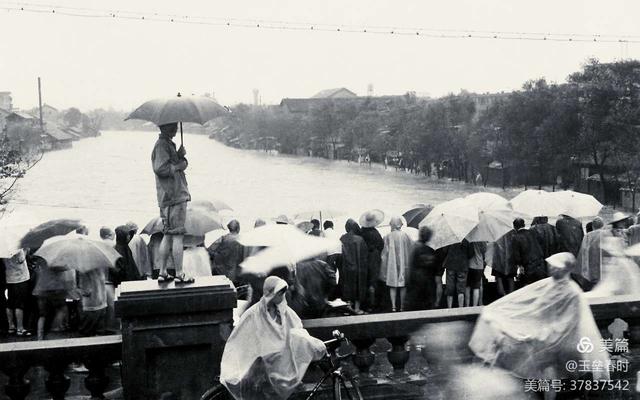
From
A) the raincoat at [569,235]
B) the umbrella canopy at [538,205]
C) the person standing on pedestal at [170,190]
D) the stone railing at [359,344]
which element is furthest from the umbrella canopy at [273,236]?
the raincoat at [569,235]

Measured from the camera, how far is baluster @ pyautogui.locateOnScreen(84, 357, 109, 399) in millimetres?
6410

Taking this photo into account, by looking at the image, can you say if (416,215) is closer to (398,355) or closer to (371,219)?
(371,219)

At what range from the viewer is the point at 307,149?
106 m

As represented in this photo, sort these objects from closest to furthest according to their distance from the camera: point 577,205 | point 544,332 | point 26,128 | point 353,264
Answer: point 544,332 < point 353,264 < point 577,205 < point 26,128

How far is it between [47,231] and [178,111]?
6.16 metres

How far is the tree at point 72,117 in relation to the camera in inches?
6024

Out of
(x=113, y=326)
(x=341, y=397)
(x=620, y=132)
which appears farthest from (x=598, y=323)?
(x=620, y=132)

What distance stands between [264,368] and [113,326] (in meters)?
5.01

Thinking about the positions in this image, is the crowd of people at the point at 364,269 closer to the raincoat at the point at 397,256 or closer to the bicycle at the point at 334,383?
the raincoat at the point at 397,256

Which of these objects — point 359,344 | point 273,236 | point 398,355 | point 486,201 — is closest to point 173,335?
point 359,344

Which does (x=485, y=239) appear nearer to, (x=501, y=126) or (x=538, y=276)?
(x=538, y=276)

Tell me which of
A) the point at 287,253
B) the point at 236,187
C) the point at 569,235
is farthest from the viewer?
the point at 236,187

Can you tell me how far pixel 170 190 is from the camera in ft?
21.9

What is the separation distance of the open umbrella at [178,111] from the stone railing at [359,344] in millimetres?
1894
